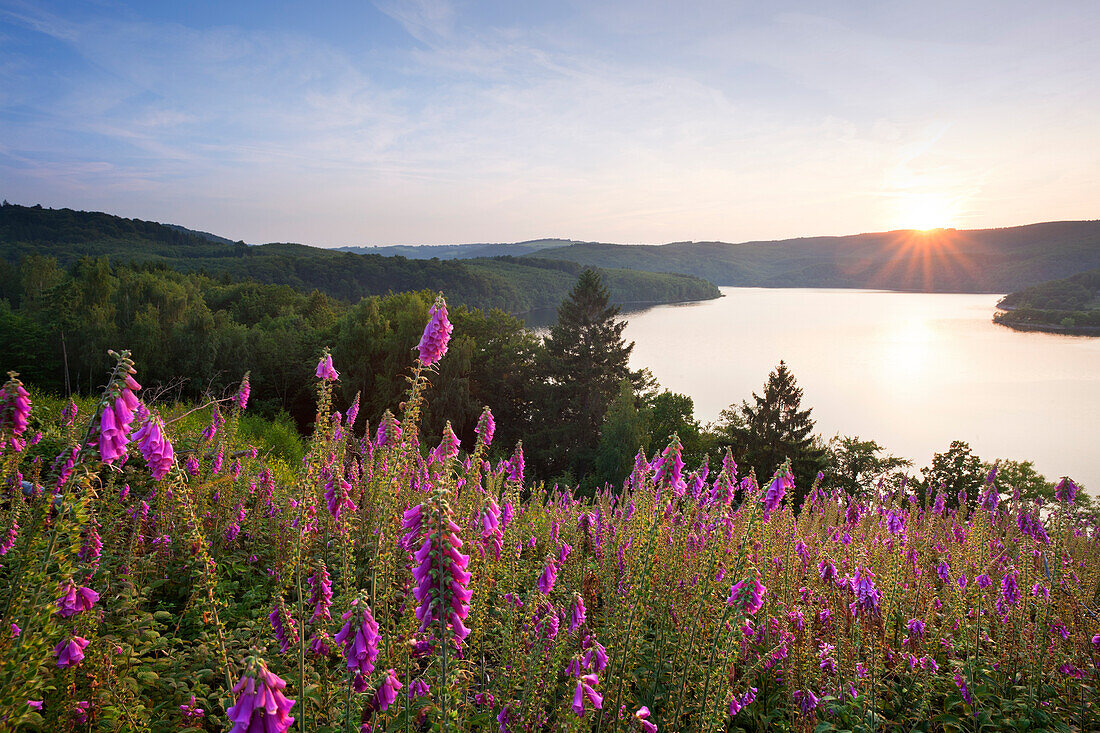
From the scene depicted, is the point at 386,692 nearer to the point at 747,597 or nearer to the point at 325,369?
the point at 747,597

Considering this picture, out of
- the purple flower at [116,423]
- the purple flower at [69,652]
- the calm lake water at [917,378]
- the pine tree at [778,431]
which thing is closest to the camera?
the purple flower at [116,423]

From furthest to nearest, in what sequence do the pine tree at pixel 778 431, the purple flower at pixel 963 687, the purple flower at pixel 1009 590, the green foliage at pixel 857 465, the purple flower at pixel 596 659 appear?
the pine tree at pixel 778 431, the green foliage at pixel 857 465, the purple flower at pixel 1009 590, the purple flower at pixel 963 687, the purple flower at pixel 596 659

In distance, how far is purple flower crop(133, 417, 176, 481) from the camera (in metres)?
2.31

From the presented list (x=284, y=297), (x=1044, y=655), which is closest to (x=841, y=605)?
(x=1044, y=655)

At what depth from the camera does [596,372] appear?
40344 mm

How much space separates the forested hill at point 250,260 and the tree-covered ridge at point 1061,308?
88773mm

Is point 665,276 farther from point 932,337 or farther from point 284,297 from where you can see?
point 284,297

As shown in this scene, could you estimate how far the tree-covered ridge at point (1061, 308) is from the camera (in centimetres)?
7862

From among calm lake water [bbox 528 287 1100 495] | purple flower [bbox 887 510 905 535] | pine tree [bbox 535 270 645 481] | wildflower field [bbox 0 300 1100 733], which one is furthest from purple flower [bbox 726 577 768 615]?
calm lake water [bbox 528 287 1100 495]

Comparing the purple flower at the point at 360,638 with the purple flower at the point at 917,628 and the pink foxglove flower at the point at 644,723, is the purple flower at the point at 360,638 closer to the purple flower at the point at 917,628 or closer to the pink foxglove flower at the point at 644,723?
the pink foxglove flower at the point at 644,723

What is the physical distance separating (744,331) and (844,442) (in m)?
66.6

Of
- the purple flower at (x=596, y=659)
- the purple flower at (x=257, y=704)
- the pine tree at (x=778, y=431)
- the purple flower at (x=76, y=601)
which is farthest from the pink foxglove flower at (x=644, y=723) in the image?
the pine tree at (x=778, y=431)

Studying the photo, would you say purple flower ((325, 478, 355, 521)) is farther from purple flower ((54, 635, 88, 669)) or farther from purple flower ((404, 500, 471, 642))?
purple flower ((404, 500, 471, 642))

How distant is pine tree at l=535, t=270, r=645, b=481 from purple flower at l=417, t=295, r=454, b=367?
107 feet
